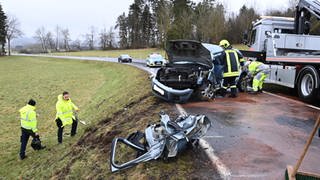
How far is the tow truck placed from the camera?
9.74m

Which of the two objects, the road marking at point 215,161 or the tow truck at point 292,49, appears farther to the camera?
the tow truck at point 292,49

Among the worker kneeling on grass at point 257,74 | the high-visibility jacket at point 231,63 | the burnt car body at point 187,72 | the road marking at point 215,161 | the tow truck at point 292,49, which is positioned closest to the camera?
the road marking at point 215,161

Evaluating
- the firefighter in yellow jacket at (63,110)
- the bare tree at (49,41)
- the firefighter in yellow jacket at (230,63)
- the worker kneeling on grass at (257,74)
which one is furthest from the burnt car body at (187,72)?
the bare tree at (49,41)

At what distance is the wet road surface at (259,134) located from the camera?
4840 millimetres

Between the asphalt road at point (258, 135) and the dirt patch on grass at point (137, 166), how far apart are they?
14.8 inches

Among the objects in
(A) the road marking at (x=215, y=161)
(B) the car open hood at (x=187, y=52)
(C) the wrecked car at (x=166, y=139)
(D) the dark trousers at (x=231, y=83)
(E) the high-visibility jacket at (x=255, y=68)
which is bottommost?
(A) the road marking at (x=215, y=161)

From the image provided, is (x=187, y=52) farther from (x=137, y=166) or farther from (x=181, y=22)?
(x=181, y=22)

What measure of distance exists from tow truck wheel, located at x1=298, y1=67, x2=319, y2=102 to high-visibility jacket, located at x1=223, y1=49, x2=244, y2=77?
7.15ft

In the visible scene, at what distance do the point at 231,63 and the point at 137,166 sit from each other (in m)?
5.70

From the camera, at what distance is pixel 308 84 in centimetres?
990

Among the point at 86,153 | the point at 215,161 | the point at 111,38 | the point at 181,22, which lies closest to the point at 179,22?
the point at 181,22

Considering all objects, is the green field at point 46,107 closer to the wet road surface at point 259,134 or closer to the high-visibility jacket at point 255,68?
the wet road surface at point 259,134

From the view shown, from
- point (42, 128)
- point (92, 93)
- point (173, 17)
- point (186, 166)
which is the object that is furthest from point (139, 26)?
point (186, 166)

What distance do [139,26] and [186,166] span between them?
7837 cm
